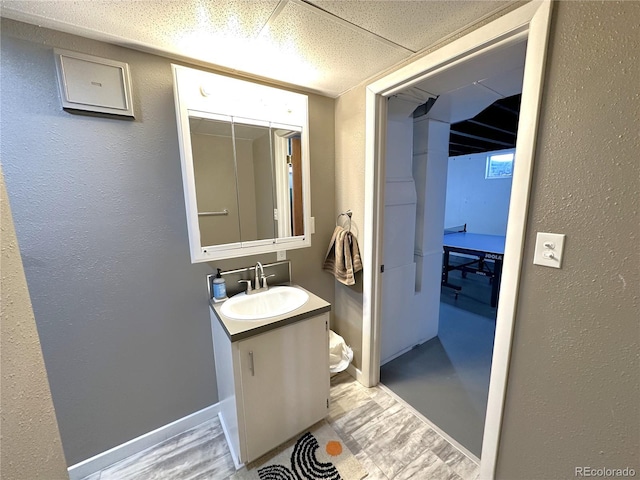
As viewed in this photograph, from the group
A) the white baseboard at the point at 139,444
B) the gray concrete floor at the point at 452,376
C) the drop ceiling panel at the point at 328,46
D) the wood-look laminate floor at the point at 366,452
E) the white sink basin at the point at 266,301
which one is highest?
the drop ceiling panel at the point at 328,46

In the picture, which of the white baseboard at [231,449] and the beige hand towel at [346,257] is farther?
the beige hand towel at [346,257]

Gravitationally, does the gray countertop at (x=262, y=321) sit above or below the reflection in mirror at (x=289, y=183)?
below

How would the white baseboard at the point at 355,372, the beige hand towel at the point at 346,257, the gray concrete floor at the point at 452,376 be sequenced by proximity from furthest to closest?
the white baseboard at the point at 355,372 → the beige hand towel at the point at 346,257 → the gray concrete floor at the point at 452,376

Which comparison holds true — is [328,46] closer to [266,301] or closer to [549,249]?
[549,249]

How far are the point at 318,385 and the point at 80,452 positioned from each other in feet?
4.23

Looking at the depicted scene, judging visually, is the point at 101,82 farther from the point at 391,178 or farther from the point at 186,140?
the point at 391,178

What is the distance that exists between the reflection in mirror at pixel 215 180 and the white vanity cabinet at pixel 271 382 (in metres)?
0.49

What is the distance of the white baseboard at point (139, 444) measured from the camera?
138 cm

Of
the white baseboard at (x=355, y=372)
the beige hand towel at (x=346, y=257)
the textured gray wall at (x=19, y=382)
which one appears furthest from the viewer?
the white baseboard at (x=355, y=372)

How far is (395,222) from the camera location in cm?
211

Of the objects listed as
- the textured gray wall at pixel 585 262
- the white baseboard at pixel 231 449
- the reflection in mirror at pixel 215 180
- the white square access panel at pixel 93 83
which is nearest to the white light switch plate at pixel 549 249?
the textured gray wall at pixel 585 262

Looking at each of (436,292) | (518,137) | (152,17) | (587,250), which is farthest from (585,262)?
(152,17)

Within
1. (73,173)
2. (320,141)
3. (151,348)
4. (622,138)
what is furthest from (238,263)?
(622,138)

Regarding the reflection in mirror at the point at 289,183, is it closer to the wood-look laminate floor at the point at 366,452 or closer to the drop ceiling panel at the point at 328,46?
the drop ceiling panel at the point at 328,46
